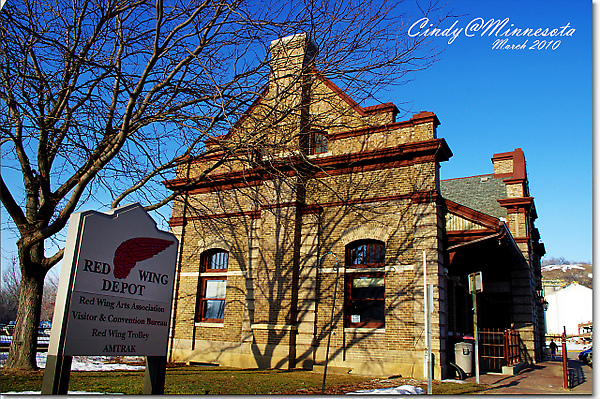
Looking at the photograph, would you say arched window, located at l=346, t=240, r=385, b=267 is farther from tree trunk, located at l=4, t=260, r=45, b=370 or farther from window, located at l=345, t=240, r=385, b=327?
tree trunk, located at l=4, t=260, r=45, b=370

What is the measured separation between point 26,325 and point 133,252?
18.9 feet

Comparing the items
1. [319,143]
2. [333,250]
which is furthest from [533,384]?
[319,143]

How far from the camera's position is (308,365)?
14.0 metres

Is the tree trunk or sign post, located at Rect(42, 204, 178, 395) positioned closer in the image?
sign post, located at Rect(42, 204, 178, 395)

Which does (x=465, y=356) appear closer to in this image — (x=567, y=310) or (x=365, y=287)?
(x=365, y=287)

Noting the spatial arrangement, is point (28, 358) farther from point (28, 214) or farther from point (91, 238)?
point (91, 238)

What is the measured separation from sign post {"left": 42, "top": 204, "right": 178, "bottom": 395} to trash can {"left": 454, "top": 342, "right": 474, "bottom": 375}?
948cm

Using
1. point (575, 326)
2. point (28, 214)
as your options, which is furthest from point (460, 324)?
point (575, 326)

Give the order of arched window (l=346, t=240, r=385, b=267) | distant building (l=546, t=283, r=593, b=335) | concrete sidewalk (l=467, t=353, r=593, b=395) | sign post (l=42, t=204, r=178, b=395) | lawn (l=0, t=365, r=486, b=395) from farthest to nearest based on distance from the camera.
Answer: distant building (l=546, t=283, r=593, b=335)
arched window (l=346, t=240, r=385, b=267)
concrete sidewalk (l=467, t=353, r=593, b=395)
lawn (l=0, t=365, r=486, b=395)
sign post (l=42, t=204, r=178, b=395)

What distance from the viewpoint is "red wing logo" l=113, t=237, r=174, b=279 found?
235 inches

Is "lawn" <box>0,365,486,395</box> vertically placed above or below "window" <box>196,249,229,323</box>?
below

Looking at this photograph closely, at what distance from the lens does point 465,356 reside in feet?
43.6

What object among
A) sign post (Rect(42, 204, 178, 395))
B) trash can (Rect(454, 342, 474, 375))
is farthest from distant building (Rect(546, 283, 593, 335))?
sign post (Rect(42, 204, 178, 395))

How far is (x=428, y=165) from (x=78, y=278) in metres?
10.8
